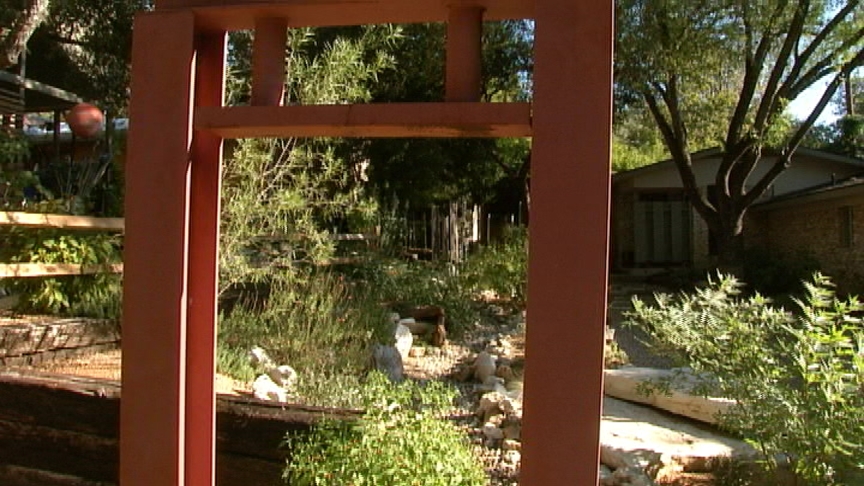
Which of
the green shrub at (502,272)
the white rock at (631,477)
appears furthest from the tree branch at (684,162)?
the white rock at (631,477)

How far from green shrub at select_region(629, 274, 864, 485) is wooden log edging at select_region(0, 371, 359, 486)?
2360 mm

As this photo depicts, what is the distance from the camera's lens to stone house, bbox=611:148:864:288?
17.3 meters

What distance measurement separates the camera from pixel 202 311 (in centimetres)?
234

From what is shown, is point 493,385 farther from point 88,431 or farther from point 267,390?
point 88,431

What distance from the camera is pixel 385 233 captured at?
521 inches

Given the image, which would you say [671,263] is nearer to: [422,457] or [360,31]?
[360,31]

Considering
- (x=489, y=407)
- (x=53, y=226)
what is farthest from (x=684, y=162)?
(x=53, y=226)

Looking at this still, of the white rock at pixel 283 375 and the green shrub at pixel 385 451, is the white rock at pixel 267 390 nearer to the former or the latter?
the white rock at pixel 283 375

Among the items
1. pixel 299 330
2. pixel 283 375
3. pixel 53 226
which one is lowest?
pixel 283 375

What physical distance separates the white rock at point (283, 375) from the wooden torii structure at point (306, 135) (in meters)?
3.60

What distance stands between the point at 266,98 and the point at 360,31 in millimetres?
9050

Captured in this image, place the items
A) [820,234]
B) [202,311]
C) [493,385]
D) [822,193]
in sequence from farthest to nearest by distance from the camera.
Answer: [820,234], [822,193], [493,385], [202,311]

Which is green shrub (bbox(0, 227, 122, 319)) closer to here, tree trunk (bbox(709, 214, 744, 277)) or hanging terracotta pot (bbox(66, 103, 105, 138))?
hanging terracotta pot (bbox(66, 103, 105, 138))

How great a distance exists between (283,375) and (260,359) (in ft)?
1.35
